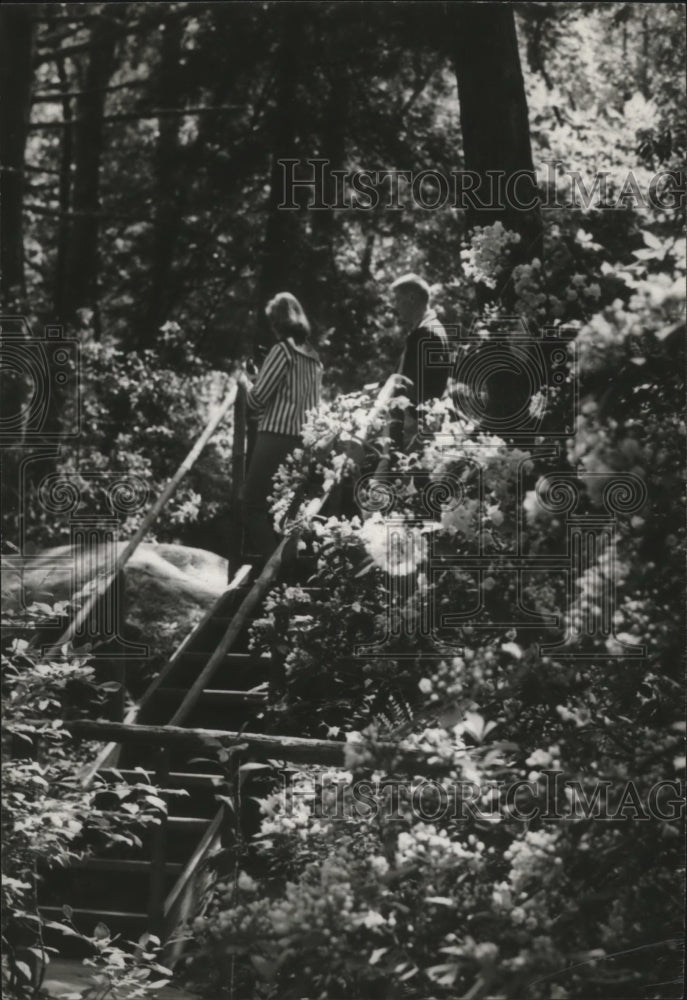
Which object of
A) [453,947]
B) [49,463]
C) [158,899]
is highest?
[49,463]

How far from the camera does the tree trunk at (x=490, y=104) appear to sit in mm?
4441

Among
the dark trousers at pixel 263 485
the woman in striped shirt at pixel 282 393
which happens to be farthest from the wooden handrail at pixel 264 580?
the woman in striped shirt at pixel 282 393

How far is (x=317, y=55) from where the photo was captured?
930cm

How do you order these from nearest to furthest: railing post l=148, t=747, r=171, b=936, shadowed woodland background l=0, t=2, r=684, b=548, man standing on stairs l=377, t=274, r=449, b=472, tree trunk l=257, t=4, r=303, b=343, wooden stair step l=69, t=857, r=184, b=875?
1. railing post l=148, t=747, r=171, b=936
2. wooden stair step l=69, t=857, r=184, b=875
3. man standing on stairs l=377, t=274, r=449, b=472
4. shadowed woodland background l=0, t=2, r=684, b=548
5. tree trunk l=257, t=4, r=303, b=343

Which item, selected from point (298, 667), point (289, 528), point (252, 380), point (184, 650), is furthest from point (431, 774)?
point (252, 380)

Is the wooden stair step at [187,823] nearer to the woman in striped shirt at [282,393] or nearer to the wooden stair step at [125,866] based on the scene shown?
Result: the wooden stair step at [125,866]

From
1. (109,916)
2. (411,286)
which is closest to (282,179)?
(411,286)

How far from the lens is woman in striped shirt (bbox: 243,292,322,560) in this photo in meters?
6.00

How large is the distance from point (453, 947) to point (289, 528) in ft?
6.75

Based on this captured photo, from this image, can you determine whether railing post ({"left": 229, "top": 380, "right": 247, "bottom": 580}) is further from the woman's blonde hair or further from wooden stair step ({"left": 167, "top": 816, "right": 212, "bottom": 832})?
wooden stair step ({"left": 167, "top": 816, "right": 212, "bottom": 832})

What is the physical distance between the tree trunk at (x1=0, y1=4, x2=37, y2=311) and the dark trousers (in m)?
2.39

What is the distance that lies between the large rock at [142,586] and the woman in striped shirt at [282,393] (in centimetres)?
93

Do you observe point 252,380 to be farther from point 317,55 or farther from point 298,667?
point 317,55

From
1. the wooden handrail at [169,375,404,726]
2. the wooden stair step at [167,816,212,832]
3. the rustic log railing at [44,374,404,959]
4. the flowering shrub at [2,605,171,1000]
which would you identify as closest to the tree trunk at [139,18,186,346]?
the rustic log railing at [44,374,404,959]
